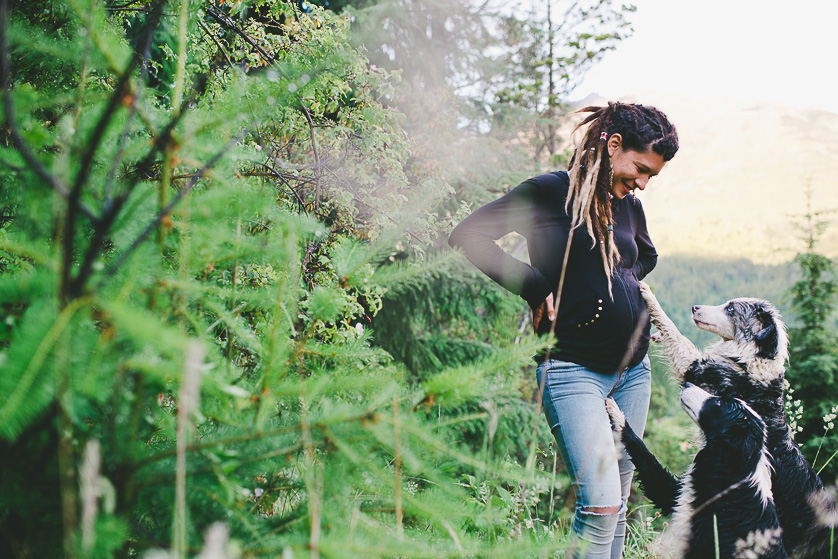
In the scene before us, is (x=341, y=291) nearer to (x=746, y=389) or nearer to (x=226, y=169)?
(x=226, y=169)

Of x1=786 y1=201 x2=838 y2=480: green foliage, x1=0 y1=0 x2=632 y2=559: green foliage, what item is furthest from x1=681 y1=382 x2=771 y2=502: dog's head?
x1=786 y1=201 x2=838 y2=480: green foliage

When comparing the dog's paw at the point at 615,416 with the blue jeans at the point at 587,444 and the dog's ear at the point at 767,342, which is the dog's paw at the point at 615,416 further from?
the dog's ear at the point at 767,342

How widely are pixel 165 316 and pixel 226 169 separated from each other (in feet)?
1.45

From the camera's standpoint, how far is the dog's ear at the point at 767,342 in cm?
221

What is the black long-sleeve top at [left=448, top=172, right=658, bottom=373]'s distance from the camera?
6.15 feet

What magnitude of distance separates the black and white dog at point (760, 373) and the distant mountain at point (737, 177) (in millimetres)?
32590

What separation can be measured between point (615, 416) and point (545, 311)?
0.57 meters

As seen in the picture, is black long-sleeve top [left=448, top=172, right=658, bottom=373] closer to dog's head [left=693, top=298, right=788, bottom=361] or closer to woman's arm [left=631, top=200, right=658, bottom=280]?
woman's arm [left=631, top=200, right=658, bottom=280]

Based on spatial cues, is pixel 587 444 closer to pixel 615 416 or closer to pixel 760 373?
pixel 615 416

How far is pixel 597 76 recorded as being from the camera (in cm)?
1080

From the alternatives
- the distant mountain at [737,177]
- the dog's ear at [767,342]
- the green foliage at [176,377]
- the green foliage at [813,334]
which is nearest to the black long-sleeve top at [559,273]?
the dog's ear at [767,342]

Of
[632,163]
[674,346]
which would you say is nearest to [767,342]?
[674,346]

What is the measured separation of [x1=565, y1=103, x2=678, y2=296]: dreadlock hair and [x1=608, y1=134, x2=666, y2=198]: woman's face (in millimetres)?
17

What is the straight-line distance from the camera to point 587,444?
1733 millimetres
